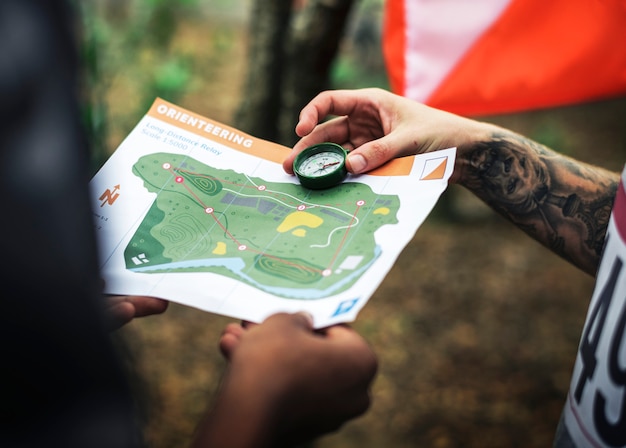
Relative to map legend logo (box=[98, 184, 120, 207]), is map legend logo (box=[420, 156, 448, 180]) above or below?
above

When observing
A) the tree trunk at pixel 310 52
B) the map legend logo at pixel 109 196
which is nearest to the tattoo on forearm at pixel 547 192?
the map legend logo at pixel 109 196

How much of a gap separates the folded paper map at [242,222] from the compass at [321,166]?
0.02 m

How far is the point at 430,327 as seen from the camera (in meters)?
3.16

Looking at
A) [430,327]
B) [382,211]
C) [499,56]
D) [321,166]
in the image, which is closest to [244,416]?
[382,211]

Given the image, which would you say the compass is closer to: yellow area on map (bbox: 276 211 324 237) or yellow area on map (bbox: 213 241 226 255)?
yellow area on map (bbox: 276 211 324 237)

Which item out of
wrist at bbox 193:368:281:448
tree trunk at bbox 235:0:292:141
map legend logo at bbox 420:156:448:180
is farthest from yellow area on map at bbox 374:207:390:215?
tree trunk at bbox 235:0:292:141

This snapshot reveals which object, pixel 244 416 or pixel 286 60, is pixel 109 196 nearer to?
pixel 244 416

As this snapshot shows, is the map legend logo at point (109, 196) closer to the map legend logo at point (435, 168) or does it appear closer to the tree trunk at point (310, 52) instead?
the map legend logo at point (435, 168)

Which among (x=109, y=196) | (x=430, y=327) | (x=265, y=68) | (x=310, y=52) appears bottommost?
(x=430, y=327)

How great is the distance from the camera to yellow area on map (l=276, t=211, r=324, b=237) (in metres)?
1.24

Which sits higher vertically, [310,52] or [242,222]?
[242,222]

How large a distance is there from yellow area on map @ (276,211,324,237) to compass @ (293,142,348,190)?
89 mm

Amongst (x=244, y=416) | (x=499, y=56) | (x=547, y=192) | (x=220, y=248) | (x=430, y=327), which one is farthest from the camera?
(x=430, y=327)

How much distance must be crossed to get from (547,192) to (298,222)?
66 centimetres
